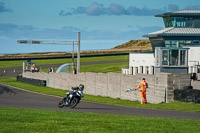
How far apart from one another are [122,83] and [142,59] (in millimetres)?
34107

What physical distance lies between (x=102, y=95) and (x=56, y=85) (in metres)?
12.4

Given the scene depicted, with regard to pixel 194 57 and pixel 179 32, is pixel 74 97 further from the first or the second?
pixel 179 32

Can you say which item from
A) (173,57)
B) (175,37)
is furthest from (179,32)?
(173,57)

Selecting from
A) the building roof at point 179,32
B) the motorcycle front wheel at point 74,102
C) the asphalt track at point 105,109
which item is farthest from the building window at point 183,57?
the motorcycle front wheel at point 74,102

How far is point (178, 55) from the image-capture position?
48.8 m

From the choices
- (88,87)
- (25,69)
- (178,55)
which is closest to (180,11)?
(178,55)

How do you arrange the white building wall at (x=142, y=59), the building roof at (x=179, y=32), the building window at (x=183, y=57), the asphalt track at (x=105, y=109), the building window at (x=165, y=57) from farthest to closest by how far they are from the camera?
the white building wall at (x=142, y=59), the building roof at (x=179, y=32), the building window at (x=165, y=57), the building window at (x=183, y=57), the asphalt track at (x=105, y=109)

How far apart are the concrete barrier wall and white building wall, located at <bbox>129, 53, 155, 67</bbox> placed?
1963 centimetres

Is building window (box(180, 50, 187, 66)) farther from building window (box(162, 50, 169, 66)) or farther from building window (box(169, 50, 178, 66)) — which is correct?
building window (box(162, 50, 169, 66))

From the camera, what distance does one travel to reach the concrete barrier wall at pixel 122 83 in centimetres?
2711

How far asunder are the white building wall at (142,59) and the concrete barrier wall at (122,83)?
19633 mm

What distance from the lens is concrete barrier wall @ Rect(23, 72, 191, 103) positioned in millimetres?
27109

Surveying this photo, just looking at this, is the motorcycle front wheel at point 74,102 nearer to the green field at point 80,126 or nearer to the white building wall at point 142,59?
the green field at point 80,126

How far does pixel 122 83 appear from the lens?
1341 inches
